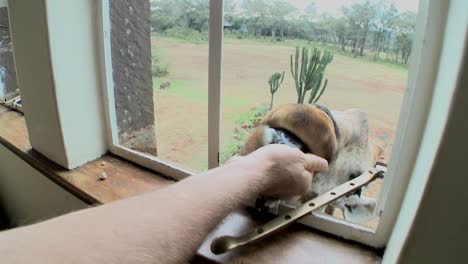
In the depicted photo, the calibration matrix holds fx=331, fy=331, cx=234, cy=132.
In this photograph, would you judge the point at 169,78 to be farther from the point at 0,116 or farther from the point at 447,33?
the point at 0,116

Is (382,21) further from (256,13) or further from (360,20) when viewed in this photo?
(256,13)

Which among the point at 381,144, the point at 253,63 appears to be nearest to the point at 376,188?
the point at 381,144

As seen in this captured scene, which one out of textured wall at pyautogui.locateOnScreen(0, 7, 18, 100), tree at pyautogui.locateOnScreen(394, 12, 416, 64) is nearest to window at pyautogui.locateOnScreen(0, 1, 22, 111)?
textured wall at pyautogui.locateOnScreen(0, 7, 18, 100)

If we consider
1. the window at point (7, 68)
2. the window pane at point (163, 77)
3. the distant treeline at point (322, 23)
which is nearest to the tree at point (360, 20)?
the distant treeline at point (322, 23)

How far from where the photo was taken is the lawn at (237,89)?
0.48 m

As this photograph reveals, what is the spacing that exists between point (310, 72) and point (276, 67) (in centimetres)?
6

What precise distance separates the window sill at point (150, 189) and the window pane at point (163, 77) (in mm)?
72

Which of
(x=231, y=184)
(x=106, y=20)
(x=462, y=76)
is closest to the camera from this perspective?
(x=462, y=76)

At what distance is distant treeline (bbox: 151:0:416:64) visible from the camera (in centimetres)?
43

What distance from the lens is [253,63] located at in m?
0.56

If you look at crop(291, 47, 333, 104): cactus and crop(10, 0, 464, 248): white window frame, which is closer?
crop(10, 0, 464, 248): white window frame

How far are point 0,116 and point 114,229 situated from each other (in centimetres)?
84

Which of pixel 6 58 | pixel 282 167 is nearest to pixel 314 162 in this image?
pixel 282 167

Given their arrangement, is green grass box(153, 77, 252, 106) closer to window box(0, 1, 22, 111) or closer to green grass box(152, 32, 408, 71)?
green grass box(152, 32, 408, 71)
